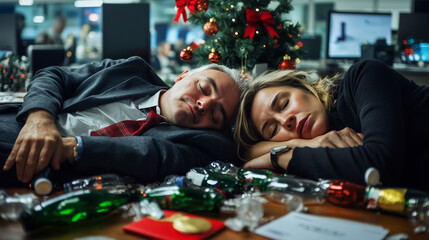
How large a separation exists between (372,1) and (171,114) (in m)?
9.54

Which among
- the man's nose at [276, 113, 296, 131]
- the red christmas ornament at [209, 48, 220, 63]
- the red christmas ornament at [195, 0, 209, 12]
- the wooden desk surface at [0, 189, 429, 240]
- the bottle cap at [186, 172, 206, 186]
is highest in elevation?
the red christmas ornament at [195, 0, 209, 12]

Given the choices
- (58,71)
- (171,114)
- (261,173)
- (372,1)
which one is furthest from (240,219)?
(372,1)

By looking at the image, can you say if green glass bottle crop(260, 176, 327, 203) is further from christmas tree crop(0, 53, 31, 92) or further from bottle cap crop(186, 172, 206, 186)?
christmas tree crop(0, 53, 31, 92)

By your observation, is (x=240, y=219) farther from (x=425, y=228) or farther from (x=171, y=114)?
(x=171, y=114)

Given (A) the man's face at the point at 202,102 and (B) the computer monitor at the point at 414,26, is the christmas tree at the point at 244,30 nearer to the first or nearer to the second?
(A) the man's face at the point at 202,102

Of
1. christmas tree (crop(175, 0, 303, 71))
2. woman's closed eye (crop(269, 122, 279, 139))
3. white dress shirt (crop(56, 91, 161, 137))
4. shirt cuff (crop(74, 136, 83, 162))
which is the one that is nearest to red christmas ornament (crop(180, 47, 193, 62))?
christmas tree (crop(175, 0, 303, 71))

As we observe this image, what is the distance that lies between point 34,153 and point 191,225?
0.57m

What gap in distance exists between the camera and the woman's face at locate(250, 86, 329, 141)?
1.27 meters

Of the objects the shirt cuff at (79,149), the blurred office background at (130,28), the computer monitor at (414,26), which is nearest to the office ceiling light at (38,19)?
the blurred office background at (130,28)

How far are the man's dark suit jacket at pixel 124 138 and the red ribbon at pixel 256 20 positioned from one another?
593mm

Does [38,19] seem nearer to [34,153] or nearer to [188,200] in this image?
[34,153]

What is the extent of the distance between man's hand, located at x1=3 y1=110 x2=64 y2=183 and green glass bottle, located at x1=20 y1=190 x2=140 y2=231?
0.29 meters

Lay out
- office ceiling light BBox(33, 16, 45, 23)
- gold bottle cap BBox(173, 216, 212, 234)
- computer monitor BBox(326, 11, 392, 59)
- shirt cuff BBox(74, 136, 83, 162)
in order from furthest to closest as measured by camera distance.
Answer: office ceiling light BBox(33, 16, 45, 23) < computer monitor BBox(326, 11, 392, 59) < shirt cuff BBox(74, 136, 83, 162) < gold bottle cap BBox(173, 216, 212, 234)

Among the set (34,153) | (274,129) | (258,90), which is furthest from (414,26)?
(34,153)
